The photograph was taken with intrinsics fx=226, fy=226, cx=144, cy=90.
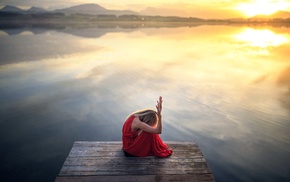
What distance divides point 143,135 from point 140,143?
0.24 m

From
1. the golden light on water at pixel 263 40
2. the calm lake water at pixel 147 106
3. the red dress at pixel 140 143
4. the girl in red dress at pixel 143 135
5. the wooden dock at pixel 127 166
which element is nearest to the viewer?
the wooden dock at pixel 127 166

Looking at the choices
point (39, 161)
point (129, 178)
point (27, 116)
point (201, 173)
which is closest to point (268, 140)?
point (201, 173)

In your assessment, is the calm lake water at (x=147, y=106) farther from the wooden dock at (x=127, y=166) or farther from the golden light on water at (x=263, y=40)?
the golden light on water at (x=263, y=40)

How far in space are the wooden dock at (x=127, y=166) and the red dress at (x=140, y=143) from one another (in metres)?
0.15

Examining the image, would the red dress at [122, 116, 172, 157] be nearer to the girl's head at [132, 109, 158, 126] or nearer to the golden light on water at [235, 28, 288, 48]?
the girl's head at [132, 109, 158, 126]

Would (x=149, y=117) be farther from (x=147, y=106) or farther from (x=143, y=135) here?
(x=147, y=106)

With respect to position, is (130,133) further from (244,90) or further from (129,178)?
Answer: (244,90)

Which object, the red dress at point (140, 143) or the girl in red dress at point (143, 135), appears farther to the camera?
the red dress at point (140, 143)

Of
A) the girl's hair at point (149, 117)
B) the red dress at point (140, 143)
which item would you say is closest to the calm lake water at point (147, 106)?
the red dress at point (140, 143)

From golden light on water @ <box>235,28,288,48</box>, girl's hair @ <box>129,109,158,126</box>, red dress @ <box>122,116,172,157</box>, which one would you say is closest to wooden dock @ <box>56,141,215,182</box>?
red dress @ <box>122,116,172,157</box>

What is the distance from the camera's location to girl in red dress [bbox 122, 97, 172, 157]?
5891 mm

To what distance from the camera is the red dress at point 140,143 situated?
20.4 feet

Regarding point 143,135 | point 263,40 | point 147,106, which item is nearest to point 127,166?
point 143,135

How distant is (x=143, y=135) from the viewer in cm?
622
